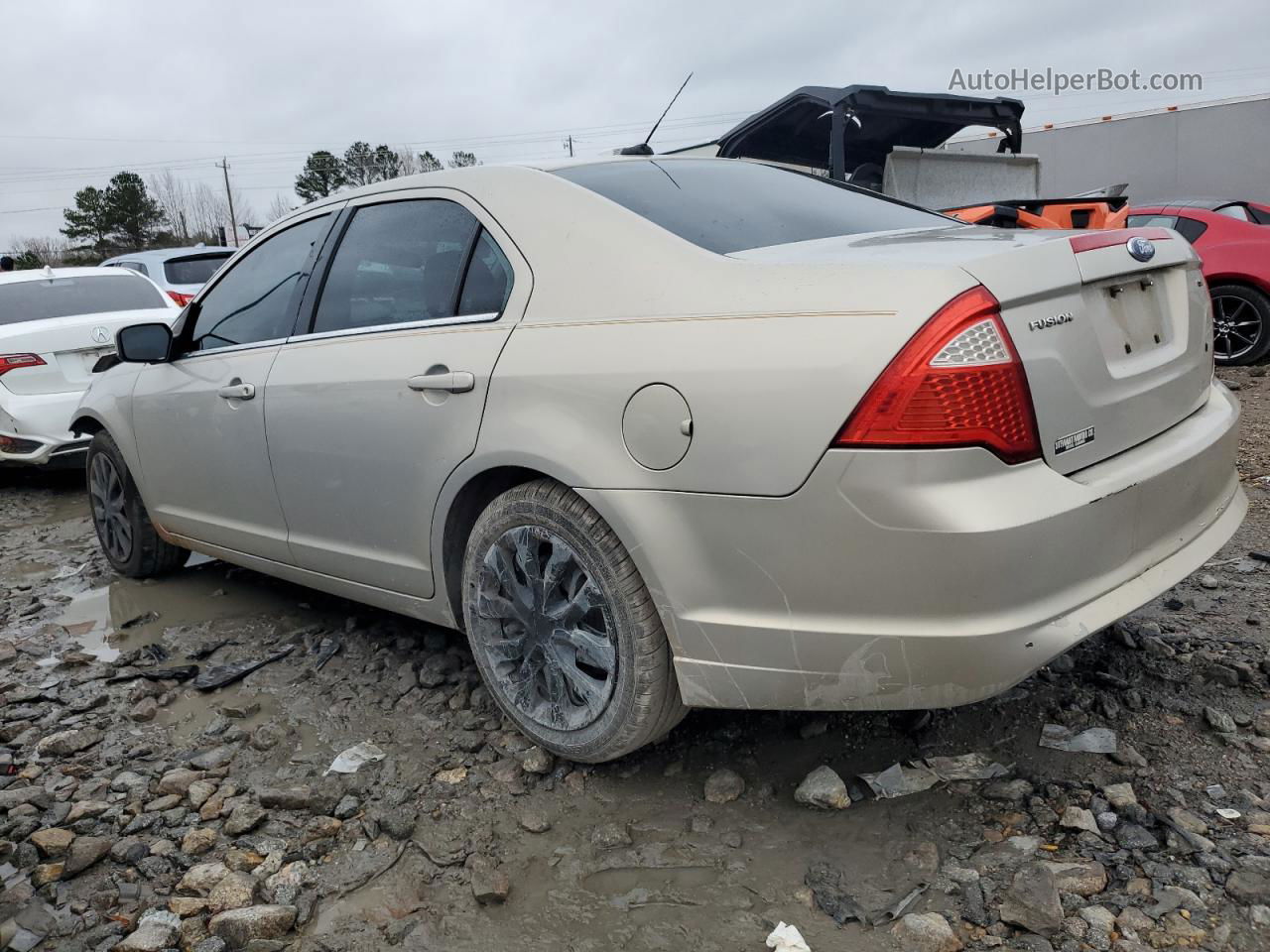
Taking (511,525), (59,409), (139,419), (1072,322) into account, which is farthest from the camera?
(59,409)

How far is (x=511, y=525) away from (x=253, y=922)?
1.03 m

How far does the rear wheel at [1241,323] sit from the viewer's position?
25.2 ft

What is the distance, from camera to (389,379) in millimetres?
2787

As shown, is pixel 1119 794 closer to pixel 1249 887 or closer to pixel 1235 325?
pixel 1249 887

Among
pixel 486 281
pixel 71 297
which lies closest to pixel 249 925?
pixel 486 281

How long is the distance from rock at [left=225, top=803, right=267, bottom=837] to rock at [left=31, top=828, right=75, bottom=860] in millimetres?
370

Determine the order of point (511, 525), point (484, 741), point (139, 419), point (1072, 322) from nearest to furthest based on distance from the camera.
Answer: point (1072, 322) → point (511, 525) → point (484, 741) → point (139, 419)

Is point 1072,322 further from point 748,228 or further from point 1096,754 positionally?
point 1096,754

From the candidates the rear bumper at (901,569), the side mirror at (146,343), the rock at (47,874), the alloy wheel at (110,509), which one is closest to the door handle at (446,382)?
the rear bumper at (901,569)

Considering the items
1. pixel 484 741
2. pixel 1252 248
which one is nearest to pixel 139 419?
pixel 484 741

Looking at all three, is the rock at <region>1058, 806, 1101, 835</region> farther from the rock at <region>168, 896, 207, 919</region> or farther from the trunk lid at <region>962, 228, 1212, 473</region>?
the rock at <region>168, 896, 207, 919</region>

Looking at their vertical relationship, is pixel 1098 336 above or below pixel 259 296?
below

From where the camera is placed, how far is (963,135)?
1268 cm

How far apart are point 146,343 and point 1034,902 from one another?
354 cm
